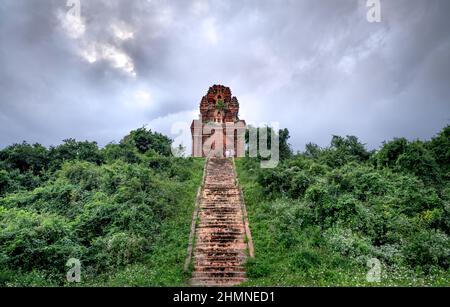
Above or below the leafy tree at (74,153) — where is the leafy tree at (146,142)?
above

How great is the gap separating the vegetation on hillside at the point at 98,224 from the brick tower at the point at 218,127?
405 inches

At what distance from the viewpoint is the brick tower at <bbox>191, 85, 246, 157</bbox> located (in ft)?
108

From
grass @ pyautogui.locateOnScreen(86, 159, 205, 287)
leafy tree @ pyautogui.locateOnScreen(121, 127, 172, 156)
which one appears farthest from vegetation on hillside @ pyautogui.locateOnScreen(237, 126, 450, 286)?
leafy tree @ pyautogui.locateOnScreen(121, 127, 172, 156)

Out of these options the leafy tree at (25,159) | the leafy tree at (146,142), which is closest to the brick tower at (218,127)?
the leafy tree at (146,142)

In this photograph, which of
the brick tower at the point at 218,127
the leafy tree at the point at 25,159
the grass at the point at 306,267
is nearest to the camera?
the grass at the point at 306,267

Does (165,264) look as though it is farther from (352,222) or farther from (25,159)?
(25,159)

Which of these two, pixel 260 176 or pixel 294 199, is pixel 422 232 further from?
pixel 260 176

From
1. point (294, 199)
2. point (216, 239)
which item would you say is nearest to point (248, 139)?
point (294, 199)

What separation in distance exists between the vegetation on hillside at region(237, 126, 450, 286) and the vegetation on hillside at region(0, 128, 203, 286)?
3455 mm

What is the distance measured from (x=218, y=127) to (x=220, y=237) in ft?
69.3

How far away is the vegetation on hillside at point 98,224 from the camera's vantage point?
1133 cm

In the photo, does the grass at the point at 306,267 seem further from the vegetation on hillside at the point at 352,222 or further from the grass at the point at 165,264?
the grass at the point at 165,264
